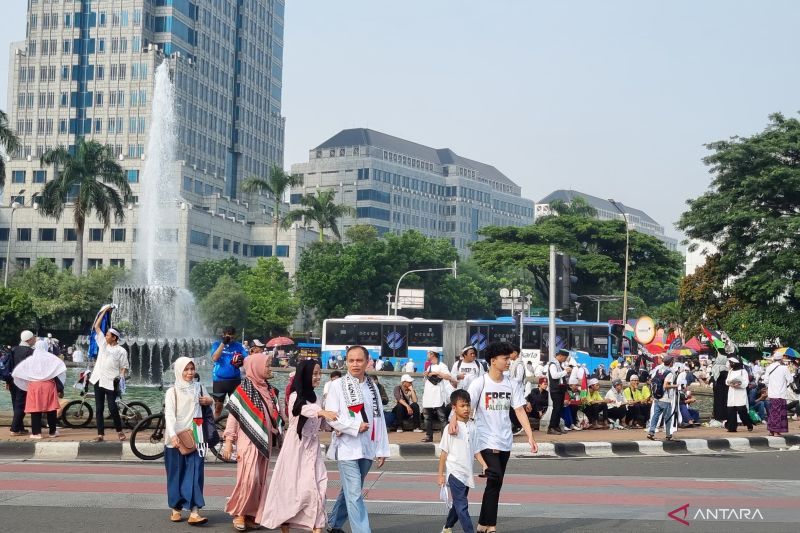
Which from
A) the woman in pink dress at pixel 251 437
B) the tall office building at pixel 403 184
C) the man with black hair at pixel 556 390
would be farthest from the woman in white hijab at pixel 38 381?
the tall office building at pixel 403 184

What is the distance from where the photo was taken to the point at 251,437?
9039mm

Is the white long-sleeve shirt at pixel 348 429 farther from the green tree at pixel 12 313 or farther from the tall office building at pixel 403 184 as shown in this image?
the tall office building at pixel 403 184

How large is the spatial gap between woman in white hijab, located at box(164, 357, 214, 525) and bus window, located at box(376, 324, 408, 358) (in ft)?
151

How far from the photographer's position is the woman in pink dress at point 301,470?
27.2 feet

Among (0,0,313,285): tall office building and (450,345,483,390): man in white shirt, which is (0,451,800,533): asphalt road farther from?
(0,0,313,285): tall office building

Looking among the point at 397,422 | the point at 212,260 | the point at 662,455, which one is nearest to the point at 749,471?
the point at 662,455

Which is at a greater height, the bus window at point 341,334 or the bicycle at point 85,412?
the bus window at point 341,334

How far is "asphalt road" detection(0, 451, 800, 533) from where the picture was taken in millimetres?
9664

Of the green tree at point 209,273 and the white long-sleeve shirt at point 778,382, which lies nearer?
the white long-sleeve shirt at point 778,382

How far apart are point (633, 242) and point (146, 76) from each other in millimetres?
60391

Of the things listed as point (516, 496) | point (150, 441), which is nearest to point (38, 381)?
point (150, 441)

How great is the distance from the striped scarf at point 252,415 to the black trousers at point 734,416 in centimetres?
1480

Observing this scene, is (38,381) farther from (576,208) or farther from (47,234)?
(47,234)

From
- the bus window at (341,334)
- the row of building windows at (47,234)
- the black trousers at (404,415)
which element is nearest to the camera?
the black trousers at (404,415)
